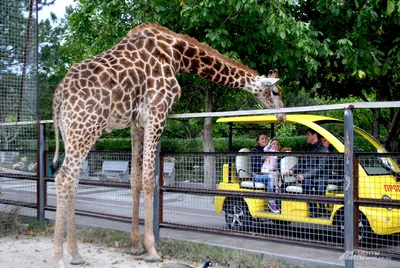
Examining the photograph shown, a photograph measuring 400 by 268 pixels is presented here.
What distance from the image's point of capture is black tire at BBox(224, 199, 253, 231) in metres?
7.47

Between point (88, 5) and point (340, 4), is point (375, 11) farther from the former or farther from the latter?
point (88, 5)

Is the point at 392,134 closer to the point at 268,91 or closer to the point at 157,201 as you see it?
the point at 268,91

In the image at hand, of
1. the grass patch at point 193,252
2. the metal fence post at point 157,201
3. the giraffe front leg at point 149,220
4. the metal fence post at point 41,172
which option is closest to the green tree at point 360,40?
the metal fence post at point 157,201

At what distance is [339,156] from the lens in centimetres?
539

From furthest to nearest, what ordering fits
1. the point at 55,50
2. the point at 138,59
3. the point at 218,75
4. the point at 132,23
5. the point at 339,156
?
→ the point at 55,50
the point at 132,23
the point at 218,75
the point at 138,59
the point at 339,156

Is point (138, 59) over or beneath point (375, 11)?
beneath

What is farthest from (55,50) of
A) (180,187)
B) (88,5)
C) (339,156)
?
(339,156)

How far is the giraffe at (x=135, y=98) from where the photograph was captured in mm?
5828

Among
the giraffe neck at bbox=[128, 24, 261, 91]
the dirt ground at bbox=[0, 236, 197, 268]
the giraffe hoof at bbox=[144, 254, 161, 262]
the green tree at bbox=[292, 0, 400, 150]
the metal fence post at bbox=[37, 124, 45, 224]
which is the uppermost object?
the green tree at bbox=[292, 0, 400, 150]

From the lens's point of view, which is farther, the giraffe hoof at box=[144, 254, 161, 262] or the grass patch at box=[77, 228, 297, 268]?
the giraffe hoof at box=[144, 254, 161, 262]

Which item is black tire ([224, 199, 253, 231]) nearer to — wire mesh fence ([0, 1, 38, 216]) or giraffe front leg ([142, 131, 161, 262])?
giraffe front leg ([142, 131, 161, 262])

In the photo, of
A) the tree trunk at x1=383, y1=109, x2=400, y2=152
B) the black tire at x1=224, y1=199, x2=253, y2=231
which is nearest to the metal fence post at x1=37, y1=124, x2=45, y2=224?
the black tire at x1=224, y1=199, x2=253, y2=231

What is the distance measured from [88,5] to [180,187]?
6.73m

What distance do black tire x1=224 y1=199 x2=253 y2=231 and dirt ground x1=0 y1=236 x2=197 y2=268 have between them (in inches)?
64.6
